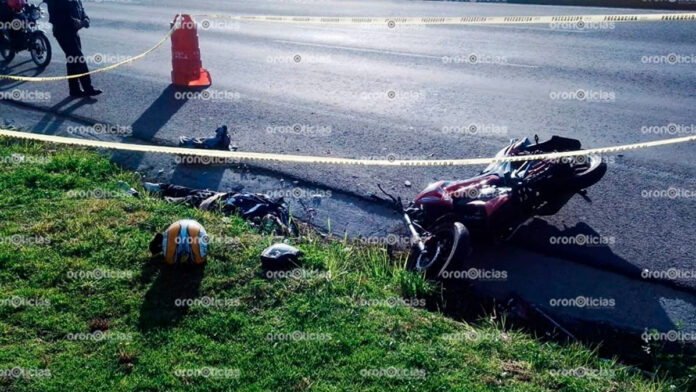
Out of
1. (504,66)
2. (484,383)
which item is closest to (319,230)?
(484,383)

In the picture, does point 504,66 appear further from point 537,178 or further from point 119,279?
point 119,279

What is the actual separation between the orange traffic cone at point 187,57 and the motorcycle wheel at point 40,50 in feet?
11.3

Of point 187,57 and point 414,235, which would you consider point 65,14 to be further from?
point 414,235

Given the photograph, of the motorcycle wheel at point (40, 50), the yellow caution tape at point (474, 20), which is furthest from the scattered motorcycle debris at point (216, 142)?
the yellow caution tape at point (474, 20)

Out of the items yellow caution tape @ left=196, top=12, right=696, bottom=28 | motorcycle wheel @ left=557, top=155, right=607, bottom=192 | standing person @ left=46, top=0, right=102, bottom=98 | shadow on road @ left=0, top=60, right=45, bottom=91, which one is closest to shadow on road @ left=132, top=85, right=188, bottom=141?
standing person @ left=46, top=0, right=102, bottom=98

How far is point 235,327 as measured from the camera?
17.5 ft

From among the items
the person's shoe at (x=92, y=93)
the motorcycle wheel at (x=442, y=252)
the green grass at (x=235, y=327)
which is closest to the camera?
the green grass at (x=235, y=327)

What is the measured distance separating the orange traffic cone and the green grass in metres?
5.98

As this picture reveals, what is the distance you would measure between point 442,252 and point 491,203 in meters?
0.72

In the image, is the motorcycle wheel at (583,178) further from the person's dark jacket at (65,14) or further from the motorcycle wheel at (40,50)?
the motorcycle wheel at (40,50)

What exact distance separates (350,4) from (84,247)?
16996mm

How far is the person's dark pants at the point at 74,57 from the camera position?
11.6 meters

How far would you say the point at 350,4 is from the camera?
21.9m

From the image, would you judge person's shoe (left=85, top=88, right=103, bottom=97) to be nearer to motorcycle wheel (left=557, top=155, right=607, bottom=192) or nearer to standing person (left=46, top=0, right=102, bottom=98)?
standing person (left=46, top=0, right=102, bottom=98)
